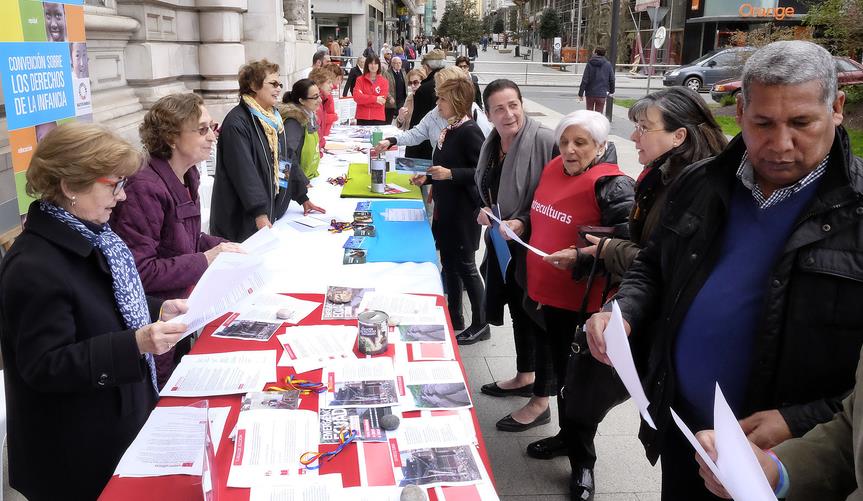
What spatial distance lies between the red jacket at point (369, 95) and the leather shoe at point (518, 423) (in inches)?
278

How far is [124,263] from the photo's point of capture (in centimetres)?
196

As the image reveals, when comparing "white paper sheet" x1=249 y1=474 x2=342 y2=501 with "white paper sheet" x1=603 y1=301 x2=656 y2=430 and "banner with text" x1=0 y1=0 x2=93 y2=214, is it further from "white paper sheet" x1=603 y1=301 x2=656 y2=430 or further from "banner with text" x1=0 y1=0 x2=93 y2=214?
"banner with text" x1=0 y1=0 x2=93 y2=214

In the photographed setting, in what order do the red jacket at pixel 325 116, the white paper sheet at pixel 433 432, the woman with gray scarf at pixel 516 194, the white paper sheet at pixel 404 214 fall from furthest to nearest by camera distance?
the red jacket at pixel 325 116
the white paper sheet at pixel 404 214
the woman with gray scarf at pixel 516 194
the white paper sheet at pixel 433 432

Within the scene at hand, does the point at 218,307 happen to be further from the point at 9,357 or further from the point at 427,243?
the point at 427,243

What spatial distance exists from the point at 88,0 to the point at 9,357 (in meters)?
4.69

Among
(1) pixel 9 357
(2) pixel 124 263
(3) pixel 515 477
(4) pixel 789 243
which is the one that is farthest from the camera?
(3) pixel 515 477

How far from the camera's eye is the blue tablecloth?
3.36m

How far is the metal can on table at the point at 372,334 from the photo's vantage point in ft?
7.34

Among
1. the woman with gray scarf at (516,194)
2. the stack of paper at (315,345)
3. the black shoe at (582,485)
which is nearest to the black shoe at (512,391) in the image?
the woman with gray scarf at (516,194)

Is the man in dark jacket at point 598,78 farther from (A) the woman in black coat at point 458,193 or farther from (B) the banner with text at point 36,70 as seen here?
(B) the banner with text at point 36,70

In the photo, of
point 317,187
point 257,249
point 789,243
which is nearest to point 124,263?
point 257,249

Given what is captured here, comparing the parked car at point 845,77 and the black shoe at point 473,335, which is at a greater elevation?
the parked car at point 845,77

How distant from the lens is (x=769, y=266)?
5.10 ft

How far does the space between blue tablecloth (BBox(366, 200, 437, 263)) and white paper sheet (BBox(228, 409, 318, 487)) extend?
5.05ft
